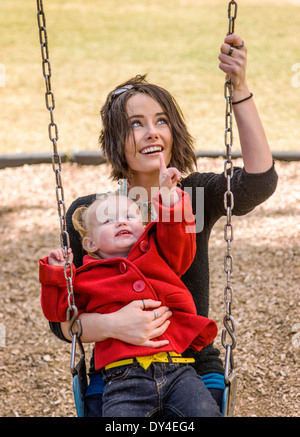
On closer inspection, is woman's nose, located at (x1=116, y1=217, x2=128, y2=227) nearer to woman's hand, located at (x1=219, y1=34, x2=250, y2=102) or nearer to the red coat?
the red coat

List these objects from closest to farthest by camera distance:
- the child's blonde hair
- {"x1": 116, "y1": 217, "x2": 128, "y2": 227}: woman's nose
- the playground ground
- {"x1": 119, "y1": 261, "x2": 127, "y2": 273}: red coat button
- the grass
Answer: {"x1": 119, "y1": 261, "x2": 127, "y2": 273}: red coat button → {"x1": 116, "y1": 217, "x2": 128, "y2": 227}: woman's nose → the child's blonde hair → the playground ground → the grass

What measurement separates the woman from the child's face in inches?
6.5

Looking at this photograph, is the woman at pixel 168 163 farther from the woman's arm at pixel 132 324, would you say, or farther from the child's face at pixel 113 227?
the child's face at pixel 113 227

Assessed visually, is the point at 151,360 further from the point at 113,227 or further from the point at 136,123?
the point at 136,123

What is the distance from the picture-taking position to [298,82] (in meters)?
8.68

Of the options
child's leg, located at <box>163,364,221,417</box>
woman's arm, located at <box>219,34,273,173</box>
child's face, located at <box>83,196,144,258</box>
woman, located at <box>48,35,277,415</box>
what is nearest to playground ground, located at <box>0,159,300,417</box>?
woman, located at <box>48,35,277,415</box>

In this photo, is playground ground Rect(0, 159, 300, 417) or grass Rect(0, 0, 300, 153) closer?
playground ground Rect(0, 159, 300, 417)

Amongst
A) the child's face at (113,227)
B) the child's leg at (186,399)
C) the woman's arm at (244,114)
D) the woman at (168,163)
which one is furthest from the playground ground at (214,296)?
the woman's arm at (244,114)

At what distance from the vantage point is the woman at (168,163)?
5.84 ft

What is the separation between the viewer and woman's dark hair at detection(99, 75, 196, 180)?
2086 mm

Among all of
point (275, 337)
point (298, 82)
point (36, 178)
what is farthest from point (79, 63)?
point (275, 337)

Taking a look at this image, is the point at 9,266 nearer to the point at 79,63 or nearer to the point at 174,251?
the point at 174,251
